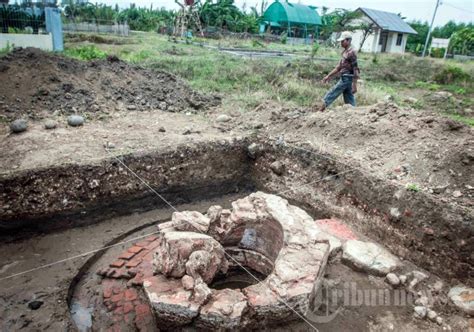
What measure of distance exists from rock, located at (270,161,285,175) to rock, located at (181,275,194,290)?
128 inches

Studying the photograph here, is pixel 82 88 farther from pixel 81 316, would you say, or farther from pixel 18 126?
pixel 81 316

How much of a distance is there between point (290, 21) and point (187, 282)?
36740 millimetres

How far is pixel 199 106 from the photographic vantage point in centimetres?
780

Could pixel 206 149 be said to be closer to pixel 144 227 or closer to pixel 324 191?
pixel 144 227

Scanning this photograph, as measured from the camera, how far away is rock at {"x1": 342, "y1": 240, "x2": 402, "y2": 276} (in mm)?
4000

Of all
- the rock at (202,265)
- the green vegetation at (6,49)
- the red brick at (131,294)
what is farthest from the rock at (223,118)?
the green vegetation at (6,49)

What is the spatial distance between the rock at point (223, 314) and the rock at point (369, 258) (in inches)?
71.5

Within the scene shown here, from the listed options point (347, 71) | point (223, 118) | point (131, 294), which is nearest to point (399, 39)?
point (347, 71)

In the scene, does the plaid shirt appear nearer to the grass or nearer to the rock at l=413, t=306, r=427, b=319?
the grass

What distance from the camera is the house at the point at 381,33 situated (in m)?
28.4

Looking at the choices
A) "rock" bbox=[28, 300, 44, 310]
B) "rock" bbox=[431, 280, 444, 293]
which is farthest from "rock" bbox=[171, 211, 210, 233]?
"rock" bbox=[431, 280, 444, 293]

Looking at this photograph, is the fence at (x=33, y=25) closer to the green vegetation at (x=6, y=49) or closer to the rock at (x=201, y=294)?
the green vegetation at (x=6, y=49)

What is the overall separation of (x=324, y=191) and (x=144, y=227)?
9.49 ft

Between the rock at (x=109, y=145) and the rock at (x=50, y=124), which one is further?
the rock at (x=50, y=124)
